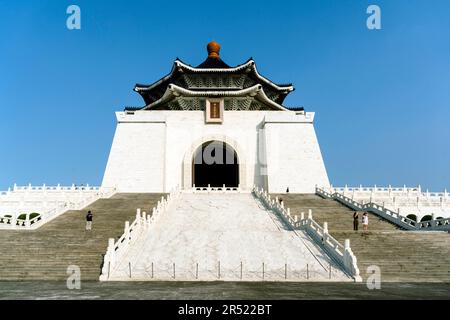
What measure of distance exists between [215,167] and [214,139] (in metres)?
3.30

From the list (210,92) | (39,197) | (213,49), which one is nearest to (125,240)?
(39,197)

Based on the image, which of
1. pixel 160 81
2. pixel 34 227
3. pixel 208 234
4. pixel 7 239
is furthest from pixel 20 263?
pixel 160 81

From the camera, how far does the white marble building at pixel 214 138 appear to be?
3025 centimetres

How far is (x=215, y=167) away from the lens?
1369 inches

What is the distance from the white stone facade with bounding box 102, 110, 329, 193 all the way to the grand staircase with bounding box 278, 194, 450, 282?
12341 millimetres

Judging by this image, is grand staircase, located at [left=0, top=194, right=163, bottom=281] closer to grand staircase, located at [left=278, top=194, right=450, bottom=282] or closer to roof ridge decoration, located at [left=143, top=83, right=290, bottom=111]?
grand staircase, located at [left=278, top=194, right=450, bottom=282]

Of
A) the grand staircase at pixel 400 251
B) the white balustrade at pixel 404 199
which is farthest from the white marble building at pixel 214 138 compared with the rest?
the grand staircase at pixel 400 251

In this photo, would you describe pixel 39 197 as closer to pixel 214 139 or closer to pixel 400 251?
pixel 214 139

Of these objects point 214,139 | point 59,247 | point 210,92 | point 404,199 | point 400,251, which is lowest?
point 400,251

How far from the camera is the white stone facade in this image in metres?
30.1
